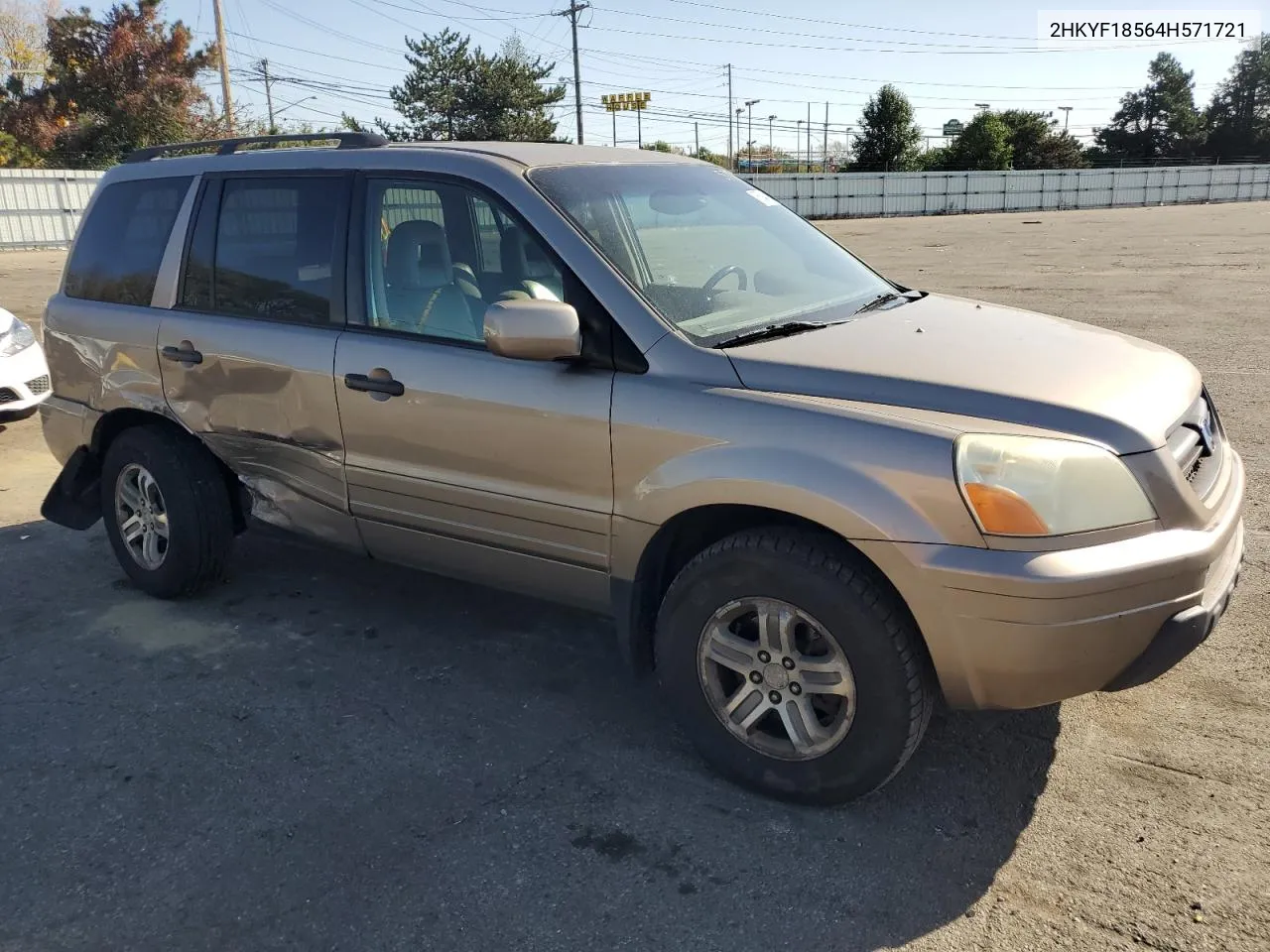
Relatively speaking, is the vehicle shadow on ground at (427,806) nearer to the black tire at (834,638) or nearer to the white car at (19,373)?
the black tire at (834,638)

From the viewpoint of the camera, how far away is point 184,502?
14.3 feet

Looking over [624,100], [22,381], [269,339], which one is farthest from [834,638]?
[624,100]

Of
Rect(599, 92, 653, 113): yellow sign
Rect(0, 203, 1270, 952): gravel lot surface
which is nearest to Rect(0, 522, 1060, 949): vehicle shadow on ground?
Rect(0, 203, 1270, 952): gravel lot surface

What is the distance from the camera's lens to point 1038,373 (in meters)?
2.92

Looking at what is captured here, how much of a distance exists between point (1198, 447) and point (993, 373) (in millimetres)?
687

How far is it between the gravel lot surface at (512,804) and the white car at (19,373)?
3064 millimetres

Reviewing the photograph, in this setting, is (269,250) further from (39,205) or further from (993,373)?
(39,205)

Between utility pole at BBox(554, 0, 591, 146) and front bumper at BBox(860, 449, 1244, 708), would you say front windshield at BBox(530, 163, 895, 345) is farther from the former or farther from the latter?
utility pole at BBox(554, 0, 591, 146)

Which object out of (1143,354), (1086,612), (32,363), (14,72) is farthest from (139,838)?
(14,72)

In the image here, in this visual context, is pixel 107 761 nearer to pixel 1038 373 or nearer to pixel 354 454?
pixel 354 454

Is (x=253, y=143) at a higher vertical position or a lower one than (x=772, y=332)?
higher

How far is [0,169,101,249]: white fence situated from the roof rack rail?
26.0 meters

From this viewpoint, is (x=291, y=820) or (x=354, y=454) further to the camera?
(x=354, y=454)

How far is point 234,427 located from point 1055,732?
128 inches
